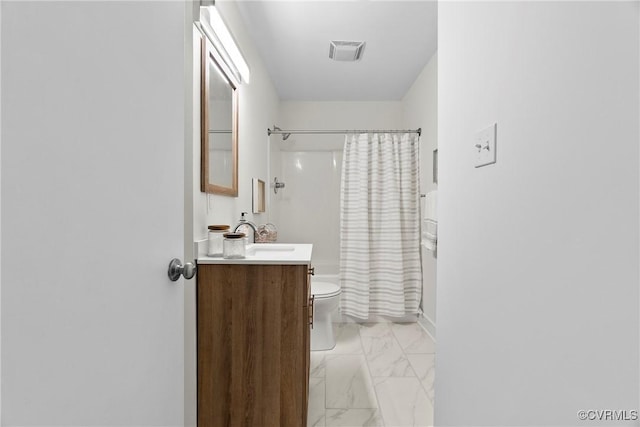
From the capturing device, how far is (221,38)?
178cm

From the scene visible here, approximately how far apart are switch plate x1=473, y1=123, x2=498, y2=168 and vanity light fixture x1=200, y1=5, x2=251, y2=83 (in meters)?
1.38

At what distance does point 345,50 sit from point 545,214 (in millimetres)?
2522

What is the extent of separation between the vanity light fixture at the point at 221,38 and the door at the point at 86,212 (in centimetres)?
89

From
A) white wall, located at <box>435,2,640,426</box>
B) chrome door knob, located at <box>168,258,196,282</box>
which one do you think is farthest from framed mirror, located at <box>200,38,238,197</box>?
white wall, located at <box>435,2,640,426</box>

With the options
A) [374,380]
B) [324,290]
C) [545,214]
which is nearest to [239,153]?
[324,290]

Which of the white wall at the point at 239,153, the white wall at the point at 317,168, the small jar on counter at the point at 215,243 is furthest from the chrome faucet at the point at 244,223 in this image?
the white wall at the point at 317,168

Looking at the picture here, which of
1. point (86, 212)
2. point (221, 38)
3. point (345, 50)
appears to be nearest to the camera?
point (86, 212)

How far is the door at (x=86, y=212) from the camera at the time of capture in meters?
0.47

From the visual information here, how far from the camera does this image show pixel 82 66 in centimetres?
57

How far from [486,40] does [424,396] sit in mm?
1841

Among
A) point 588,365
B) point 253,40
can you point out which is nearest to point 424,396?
point 588,365

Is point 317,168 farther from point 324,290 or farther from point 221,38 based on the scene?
point 221,38

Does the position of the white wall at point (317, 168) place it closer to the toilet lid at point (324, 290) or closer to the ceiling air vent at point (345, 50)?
the ceiling air vent at point (345, 50)

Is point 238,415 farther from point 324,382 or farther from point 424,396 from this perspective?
point 424,396
